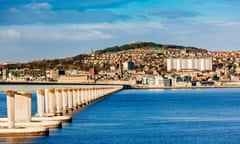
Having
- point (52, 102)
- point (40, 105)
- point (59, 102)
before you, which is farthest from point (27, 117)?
point (59, 102)

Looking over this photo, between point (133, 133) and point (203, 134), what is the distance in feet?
15.3

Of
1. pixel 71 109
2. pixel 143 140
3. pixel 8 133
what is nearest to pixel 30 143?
pixel 8 133

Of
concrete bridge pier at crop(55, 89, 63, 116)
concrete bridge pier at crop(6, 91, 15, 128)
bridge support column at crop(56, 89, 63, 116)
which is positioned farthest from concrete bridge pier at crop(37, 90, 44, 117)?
concrete bridge pier at crop(6, 91, 15, 128)

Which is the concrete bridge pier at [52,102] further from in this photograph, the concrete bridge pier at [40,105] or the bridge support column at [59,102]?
the concrete bridge pier at [40,105]

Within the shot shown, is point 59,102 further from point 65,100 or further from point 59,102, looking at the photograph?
point 65,100

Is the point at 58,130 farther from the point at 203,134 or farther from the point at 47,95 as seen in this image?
the point at 47,95

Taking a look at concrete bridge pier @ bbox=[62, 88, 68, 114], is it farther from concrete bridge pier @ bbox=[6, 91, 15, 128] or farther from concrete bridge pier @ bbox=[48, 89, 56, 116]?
concrete bridge pier @ bbox=[6, 91, 15, 128]

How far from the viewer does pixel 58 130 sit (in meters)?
52.6

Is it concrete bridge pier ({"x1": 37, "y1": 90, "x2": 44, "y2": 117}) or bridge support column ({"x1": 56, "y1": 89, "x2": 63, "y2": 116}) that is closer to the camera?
concrete bridge pier ({"x1": 37, "y1": 90, "x2": 44, "y2": 117})

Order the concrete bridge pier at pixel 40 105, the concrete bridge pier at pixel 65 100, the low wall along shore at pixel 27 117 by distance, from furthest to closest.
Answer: the concrete bridge pier at pixel 65 100 → the concrete bridge pier at pixel 40 105 → the low wall along shore at pixel 27 117

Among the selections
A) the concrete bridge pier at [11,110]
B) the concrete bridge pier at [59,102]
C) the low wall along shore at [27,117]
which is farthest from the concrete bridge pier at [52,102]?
the concrete bridge pier at [11,110]

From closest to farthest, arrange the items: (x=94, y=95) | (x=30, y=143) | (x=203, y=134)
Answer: (x=30, y=143)
(x=203, y=134)
(x=94, y=95)

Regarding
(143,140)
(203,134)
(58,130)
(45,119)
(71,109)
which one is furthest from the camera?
(71,109)

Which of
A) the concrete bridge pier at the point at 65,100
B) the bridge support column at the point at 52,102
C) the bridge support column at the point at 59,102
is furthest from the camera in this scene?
the concrete bridge pier at the point at 65,100
